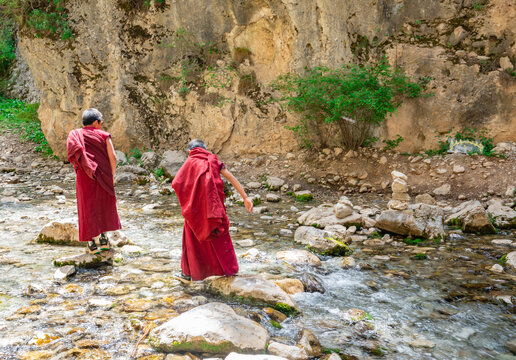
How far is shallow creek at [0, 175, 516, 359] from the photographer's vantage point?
117 inches

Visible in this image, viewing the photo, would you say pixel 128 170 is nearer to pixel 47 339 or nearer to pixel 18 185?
pixel 18 185

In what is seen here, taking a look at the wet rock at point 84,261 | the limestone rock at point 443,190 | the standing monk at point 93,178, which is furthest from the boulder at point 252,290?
the limestone rock at point 443,190

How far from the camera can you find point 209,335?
2777 mm

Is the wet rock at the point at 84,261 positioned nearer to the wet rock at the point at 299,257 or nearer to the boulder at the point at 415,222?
the wet rock at the point at 299,257

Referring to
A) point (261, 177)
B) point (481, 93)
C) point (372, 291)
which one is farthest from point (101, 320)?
point (481, 93)

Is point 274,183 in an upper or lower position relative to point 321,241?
Result: upper

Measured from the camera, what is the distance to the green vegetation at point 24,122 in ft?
49.9

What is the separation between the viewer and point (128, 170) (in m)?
11.4

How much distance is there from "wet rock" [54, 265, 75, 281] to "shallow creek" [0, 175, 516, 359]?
0.21ft

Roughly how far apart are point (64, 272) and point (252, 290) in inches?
83.3

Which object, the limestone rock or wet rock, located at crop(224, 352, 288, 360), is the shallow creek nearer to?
wet rock, located at crop(224, 352, 288, 360)

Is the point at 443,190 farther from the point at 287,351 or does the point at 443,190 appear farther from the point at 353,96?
the point at 287,351

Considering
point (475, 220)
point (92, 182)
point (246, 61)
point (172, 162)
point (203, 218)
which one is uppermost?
point (246, 61)

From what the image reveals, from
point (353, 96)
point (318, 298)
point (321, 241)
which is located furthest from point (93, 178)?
→ point (353, 96)
